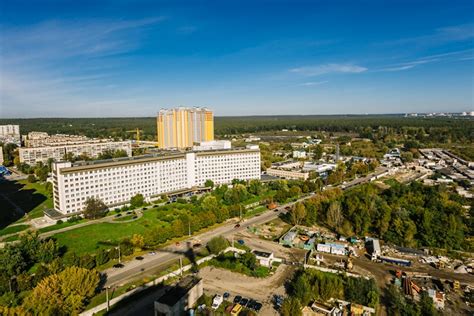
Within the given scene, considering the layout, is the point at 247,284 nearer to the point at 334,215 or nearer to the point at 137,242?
the point at 137,242

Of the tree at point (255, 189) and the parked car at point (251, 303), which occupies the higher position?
the tree at point (255, 189)

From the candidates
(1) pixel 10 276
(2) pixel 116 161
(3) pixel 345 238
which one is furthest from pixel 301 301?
(2) pixel 116 161

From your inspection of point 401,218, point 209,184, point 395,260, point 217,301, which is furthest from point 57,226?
point 401,218

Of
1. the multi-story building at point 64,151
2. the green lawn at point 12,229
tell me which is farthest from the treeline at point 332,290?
the multi-story building at point 64,151

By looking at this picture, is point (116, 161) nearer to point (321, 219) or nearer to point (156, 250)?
point (156, 250)

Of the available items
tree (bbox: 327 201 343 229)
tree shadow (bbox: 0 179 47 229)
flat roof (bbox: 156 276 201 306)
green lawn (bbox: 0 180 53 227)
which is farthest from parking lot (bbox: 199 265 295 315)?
green lawn (bbox: 0 180 53 227)

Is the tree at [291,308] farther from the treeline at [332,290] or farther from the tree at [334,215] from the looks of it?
the tree at [334,215]
